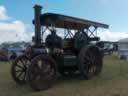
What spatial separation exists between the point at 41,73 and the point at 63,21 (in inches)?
86.8

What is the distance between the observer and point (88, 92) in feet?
20.7

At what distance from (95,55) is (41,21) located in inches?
102

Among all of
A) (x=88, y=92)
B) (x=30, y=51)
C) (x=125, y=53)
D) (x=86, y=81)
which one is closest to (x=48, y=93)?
(x=88, y=92)

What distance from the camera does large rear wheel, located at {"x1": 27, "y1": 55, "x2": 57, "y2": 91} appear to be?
640 centimetres

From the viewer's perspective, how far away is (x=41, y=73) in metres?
6.70

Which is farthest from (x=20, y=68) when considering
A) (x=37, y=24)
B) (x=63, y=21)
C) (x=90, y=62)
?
(x=90, y=62)

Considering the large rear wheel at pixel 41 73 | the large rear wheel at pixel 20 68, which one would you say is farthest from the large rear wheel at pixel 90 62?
the large rear wheel at pixel 20 68

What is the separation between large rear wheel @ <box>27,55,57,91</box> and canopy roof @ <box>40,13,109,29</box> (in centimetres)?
150

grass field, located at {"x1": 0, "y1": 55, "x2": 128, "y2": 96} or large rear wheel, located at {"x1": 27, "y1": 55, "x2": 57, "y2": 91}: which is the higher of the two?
large rear wheel, located at {"x1": 27, "y1": 55, "x2": 57, "y2": 91}

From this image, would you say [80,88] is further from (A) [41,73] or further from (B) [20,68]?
(B) [20,68]

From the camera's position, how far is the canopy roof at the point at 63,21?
292 inches

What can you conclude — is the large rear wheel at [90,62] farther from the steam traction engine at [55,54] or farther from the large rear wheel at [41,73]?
the large rear wheel at [41,73]

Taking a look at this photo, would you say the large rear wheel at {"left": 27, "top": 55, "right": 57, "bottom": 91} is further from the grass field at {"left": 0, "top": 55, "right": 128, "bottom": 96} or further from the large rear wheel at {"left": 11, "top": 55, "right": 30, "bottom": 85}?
the large rear wheel at {"left": 11, "top": 55, "right": 30, "bottom": 85}

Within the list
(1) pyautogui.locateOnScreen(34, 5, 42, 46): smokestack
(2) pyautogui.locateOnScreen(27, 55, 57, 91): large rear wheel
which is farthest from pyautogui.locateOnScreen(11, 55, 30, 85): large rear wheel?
(2) pyautogui.locateOnScreen(27, 55, 57, 91): large rear wheel
